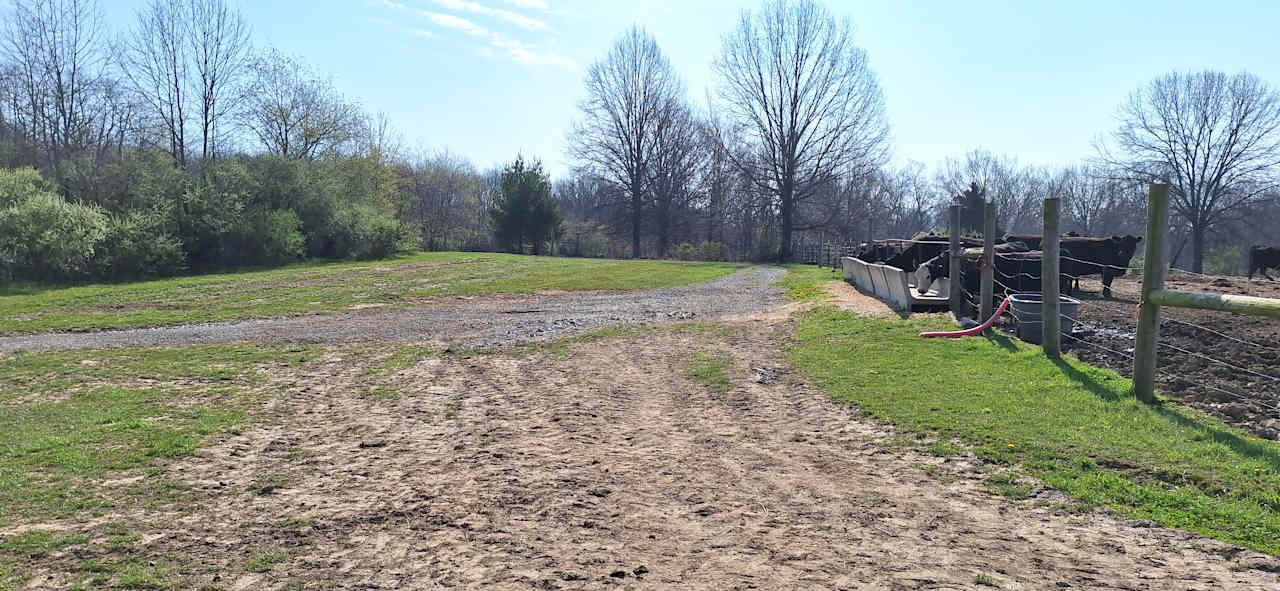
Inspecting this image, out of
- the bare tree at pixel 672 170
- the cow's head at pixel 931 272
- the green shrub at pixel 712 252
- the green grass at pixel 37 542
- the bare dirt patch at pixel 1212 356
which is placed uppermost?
the bare tree at pixel 672 170

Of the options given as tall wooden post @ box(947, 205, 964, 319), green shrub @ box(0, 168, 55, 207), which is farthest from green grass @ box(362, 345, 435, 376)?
green shrub @ box(0, 168, 55, 207)

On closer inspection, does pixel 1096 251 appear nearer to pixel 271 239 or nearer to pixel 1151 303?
pixel 1151 303

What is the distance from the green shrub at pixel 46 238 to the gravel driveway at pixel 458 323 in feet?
34.3

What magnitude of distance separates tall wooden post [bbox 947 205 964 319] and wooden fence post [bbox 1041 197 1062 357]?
327cm

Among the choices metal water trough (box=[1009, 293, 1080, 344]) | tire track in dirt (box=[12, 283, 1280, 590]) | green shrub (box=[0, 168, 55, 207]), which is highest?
green shrub (box=[0, 168, 55, 207])

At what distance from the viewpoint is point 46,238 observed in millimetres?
19688

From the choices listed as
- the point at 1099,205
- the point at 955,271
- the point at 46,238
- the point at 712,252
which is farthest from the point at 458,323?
the point at 1099,205

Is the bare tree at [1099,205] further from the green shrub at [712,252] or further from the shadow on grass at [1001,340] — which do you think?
the shadow on grass at [1001,340]

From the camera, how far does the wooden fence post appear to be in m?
7.88

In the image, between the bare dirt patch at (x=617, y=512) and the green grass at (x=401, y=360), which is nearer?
the bare dirt patch at (x=617, y=512)

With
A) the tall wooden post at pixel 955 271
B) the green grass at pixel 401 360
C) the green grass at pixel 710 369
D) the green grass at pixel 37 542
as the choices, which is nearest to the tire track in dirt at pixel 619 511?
the green grass at pixel 37 542

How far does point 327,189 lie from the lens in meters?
33.2

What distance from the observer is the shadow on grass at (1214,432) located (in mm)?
4566

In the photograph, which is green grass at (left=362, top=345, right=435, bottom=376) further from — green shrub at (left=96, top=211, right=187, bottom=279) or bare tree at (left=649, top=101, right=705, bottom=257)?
bare tree at (left=649, top=101, right=705, bottom=257)
